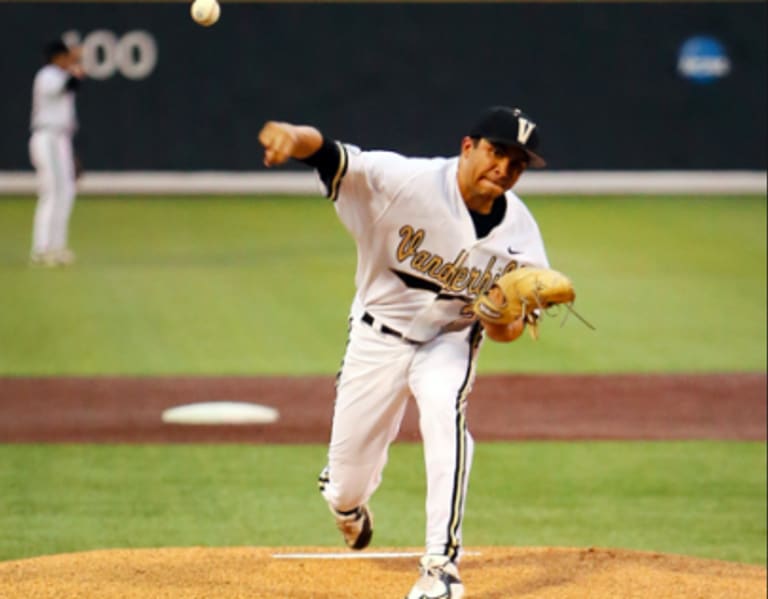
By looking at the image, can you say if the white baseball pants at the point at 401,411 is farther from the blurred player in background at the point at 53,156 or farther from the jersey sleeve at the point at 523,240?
the blurred player in background at the point at 53,156

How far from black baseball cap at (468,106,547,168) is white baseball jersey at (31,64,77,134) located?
11.0 meters

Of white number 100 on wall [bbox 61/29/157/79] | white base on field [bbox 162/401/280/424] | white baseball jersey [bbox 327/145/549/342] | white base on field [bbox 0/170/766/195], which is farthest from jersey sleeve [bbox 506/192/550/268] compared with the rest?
white number 100 on wall [bbox 61/29/157/79]

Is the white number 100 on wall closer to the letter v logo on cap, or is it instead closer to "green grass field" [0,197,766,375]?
"green grass field" [0,197,766,375]

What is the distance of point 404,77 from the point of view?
23.0m

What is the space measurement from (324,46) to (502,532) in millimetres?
15317

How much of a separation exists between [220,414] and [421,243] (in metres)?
4.50

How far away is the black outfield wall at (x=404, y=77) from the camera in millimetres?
22562

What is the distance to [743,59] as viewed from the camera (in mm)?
23422

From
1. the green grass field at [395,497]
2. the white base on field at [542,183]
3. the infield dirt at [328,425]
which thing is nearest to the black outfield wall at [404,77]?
the white base on field at [542,183]

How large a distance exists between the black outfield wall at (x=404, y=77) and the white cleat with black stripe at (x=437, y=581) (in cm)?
1703

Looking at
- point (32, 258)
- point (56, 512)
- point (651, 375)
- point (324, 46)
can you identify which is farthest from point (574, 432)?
point (324, 46)

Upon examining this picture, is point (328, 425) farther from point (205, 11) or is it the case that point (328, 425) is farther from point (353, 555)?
point (205, 11)

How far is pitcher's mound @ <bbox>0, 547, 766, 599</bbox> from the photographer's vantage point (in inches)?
254

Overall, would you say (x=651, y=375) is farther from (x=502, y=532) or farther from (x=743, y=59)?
(x=743, y=59)
